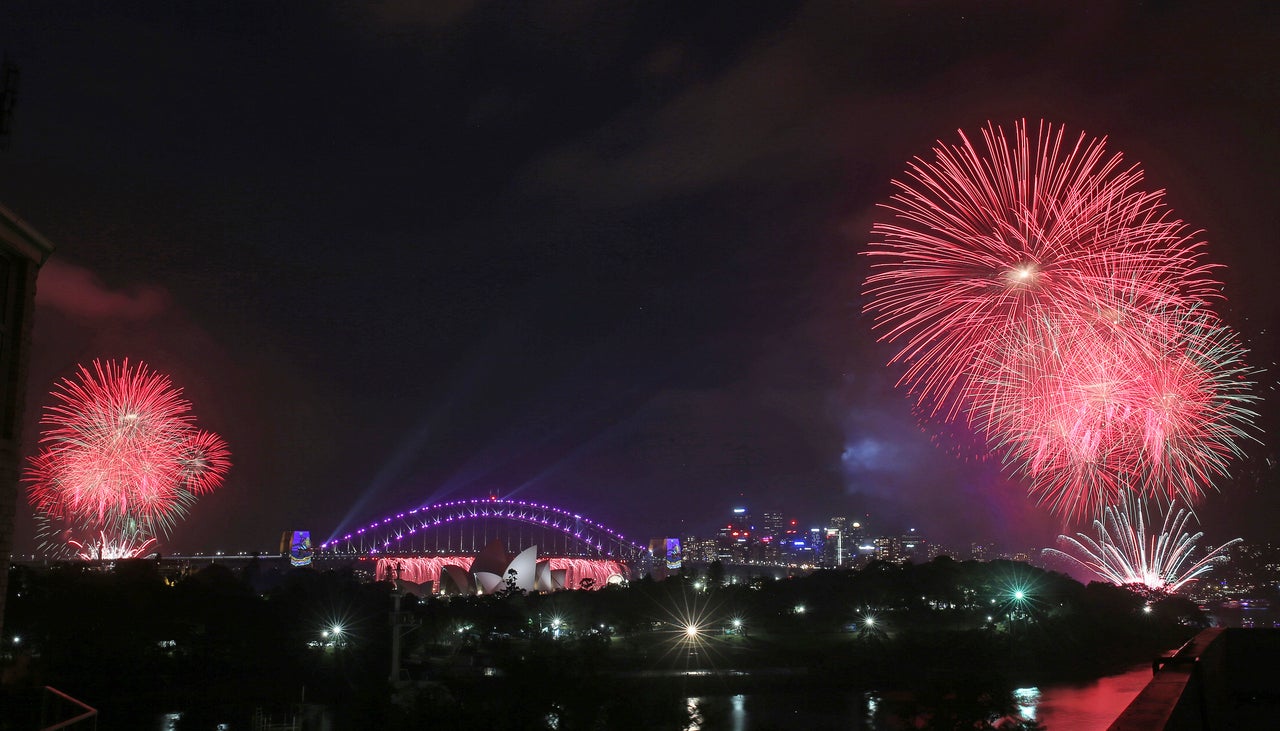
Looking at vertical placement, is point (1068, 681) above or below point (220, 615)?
below

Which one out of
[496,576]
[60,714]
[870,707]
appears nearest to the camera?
[60,714]

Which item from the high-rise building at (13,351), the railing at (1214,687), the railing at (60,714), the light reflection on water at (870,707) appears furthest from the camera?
the light reflection on water at (870,707)

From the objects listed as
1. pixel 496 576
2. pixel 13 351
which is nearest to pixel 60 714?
pixel 13 351

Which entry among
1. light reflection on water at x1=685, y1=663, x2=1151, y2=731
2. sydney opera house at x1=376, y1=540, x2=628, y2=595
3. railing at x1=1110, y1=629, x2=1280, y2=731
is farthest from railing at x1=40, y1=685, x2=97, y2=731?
sydney opera house at x1=376, y1=540, x2=628, y2=595

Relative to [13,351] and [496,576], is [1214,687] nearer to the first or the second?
[13,351]

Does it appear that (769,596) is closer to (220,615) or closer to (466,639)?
(466,639)

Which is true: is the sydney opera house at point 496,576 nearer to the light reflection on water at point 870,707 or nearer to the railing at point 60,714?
the light reflection on water at point 870,707

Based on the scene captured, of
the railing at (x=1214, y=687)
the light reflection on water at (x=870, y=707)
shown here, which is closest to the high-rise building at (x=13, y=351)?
the railing at (x=1214, y=687)

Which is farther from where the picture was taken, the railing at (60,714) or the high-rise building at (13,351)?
the high-rise building at (13,351)

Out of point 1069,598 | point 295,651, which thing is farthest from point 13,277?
point 1069,598
